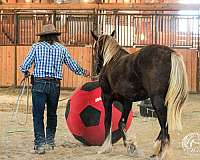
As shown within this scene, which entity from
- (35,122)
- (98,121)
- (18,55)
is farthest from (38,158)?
(18,55)

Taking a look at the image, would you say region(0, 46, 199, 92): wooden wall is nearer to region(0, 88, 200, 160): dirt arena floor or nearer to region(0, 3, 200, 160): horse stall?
region(0, 3, 200, 160): horse stall

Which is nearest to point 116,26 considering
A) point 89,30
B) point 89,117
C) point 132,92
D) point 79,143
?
point 89,30

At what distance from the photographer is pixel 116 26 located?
1889 cm

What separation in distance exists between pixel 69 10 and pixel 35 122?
13.0 metres

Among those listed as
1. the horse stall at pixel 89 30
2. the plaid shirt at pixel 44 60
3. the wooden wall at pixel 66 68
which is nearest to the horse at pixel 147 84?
the plaid shirt at pixel 44 60

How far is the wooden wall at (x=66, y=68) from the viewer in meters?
18.4

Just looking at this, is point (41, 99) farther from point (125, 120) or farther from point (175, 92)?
point (175, 92)

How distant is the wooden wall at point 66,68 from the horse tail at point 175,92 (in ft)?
39.4

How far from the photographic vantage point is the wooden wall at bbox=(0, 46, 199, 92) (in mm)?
18438

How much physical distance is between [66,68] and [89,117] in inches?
443

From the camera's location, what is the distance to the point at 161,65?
20.8 feet

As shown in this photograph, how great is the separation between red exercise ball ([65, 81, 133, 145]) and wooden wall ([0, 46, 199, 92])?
10813 millimetres

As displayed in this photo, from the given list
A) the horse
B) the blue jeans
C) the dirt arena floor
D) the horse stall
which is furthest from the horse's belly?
the horse stall

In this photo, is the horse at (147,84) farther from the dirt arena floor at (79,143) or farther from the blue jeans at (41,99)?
the blue jeans at (41,99)
